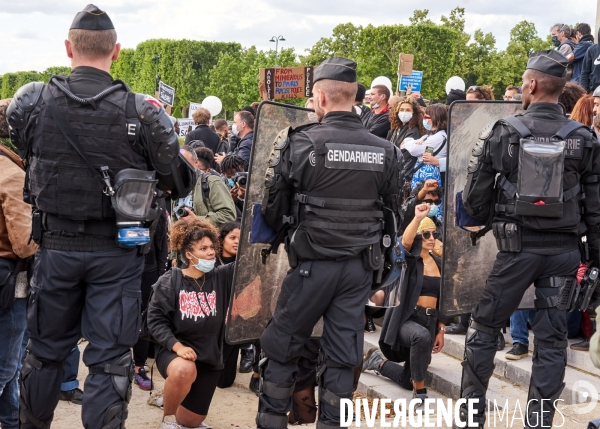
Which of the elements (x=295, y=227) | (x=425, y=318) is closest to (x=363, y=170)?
(x=295, y=227)

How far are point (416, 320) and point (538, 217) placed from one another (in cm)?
215

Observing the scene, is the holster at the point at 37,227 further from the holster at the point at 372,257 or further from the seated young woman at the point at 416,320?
the seated young woman at the point at 416,320

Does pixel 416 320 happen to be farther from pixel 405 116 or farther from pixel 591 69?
pixel 591 69

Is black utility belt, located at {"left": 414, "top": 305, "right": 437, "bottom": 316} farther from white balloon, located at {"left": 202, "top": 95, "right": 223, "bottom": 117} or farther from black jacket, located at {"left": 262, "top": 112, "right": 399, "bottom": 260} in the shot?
white balloon, located at {"left": 202, "top": 95, "right": 223, "bottom": 117}

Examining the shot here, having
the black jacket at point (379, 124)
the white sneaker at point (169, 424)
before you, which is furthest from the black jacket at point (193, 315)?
the black jacket at point (379, 124)

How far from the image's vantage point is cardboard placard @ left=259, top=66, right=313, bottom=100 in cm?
1281

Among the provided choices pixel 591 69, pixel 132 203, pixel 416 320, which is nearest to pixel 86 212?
pixel 132 203

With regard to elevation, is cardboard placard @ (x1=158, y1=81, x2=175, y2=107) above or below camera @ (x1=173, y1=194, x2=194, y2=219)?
above

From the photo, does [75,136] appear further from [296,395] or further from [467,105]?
[467,105]

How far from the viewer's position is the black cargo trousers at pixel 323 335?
424 cm

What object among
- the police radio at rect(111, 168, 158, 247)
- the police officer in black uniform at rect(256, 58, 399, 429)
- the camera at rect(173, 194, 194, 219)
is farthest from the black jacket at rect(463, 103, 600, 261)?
the camera at rect(173, 194, 194, 219)

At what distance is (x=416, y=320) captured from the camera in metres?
6.52

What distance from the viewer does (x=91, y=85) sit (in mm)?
3895

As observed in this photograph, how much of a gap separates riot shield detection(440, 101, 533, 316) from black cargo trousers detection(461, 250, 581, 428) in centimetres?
54
